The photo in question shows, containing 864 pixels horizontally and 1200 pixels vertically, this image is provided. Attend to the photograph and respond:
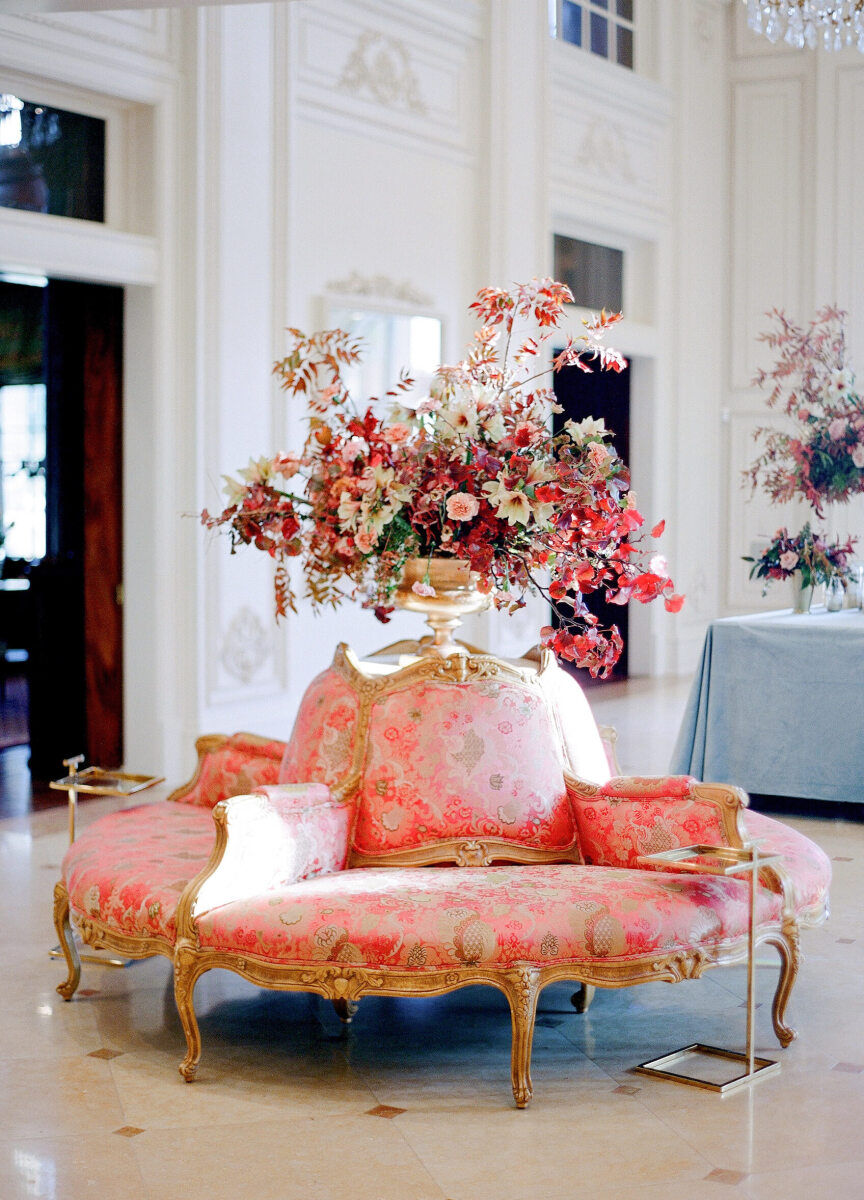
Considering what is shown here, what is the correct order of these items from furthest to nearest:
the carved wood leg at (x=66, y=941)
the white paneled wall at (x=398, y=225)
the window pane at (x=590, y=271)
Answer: the window pane at (x=590, y=271) < the white paneled wall at (x=398, y=225) < the carved wood leg at (x=66, y=941)

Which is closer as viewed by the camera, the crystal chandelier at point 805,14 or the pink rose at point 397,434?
the pink rose at point 397,434

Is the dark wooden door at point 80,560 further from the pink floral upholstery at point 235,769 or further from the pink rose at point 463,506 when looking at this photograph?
the pink rose at point 463,506

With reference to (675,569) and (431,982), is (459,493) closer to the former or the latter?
(431,982)

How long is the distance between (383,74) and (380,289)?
1.22m

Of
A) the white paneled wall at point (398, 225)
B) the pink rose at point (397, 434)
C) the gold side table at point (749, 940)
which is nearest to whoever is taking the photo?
the gold side table at point (749, 940)

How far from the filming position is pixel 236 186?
7.41 metres

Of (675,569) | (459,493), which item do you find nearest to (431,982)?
(459,493)

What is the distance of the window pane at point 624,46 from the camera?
35.8 ft

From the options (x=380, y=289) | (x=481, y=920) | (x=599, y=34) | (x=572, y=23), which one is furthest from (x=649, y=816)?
(x=599, y=34)

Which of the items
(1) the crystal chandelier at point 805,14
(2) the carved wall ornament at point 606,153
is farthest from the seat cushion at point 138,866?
(2) the carved wall ornament at point 606,153

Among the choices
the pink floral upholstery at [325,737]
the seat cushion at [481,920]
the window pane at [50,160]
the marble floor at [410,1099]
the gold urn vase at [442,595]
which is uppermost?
the window pane at [50,160]

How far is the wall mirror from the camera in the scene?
27.2 ft

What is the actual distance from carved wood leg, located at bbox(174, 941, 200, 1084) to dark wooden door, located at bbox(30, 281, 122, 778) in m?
4.07

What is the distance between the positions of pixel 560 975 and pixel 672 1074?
0.41m
